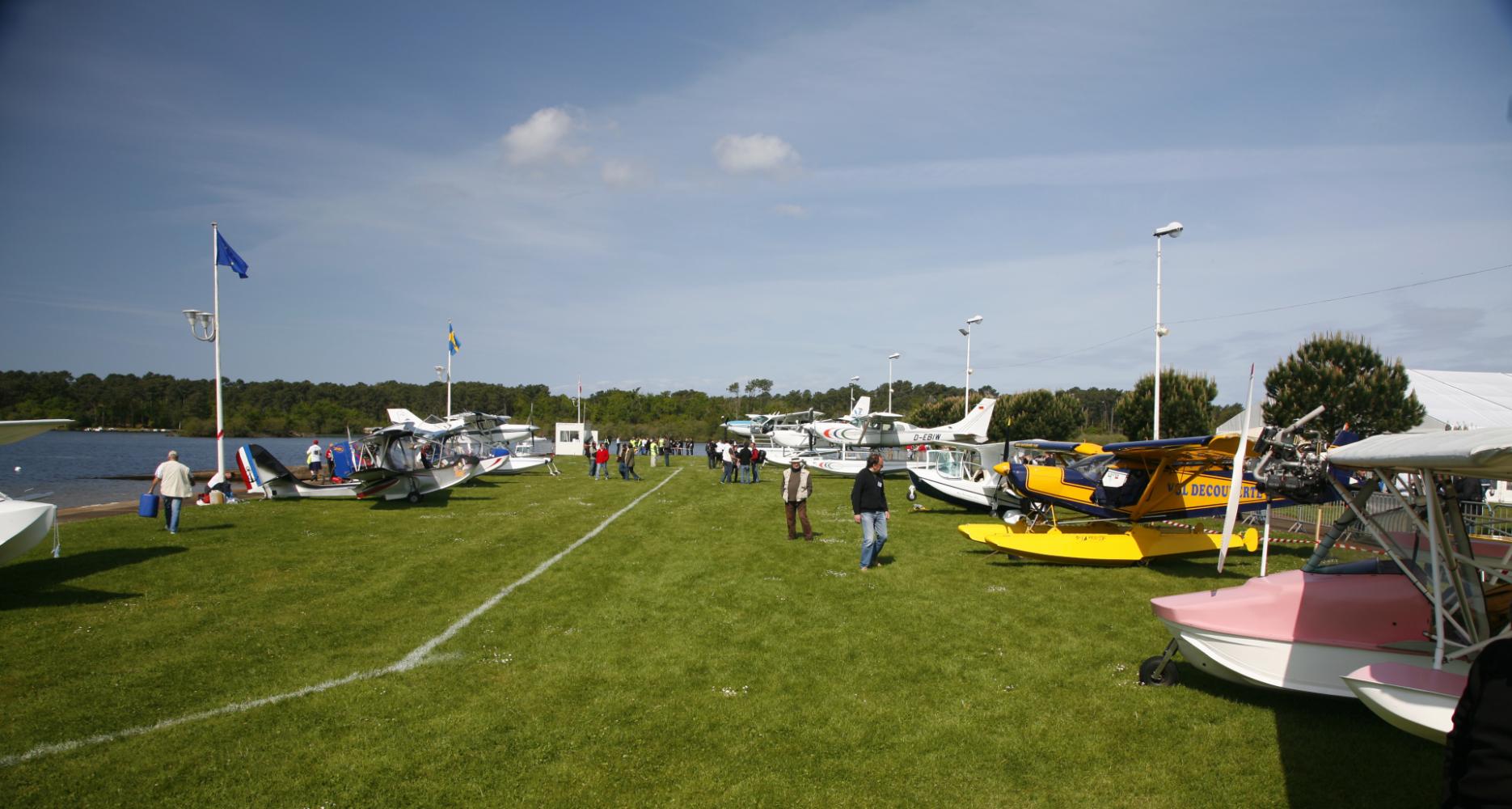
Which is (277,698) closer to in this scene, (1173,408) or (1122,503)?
(1122,503)

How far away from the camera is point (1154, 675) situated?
5.76m

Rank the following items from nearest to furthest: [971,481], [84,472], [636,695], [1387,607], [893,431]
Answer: [1387,607]
[636,695]
[971,481]
[893,431]
[84,472]

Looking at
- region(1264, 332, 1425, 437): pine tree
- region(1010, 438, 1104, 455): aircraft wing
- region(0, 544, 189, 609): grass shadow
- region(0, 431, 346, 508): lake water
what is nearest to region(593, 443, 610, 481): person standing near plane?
region(0, 431, 346, 508): lake water

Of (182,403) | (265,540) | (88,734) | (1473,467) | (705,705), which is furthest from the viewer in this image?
(182,403)

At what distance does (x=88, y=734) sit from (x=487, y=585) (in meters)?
4.70

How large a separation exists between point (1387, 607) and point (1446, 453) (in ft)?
7.06

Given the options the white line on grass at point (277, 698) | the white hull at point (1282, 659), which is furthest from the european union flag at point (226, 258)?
the white hull at point (1282, 659)

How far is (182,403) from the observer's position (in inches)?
4087

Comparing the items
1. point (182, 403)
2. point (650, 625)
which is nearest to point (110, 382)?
point (182, 403)

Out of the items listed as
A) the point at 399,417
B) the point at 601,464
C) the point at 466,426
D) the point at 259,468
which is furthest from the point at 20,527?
the point at 601,464

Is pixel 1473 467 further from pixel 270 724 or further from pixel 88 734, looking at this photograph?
pixel 88 734

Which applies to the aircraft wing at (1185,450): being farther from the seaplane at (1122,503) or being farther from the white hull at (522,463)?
the white hull at (522,463)

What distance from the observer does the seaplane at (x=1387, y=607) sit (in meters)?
3.47

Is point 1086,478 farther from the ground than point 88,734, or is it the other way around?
point 1086,478
